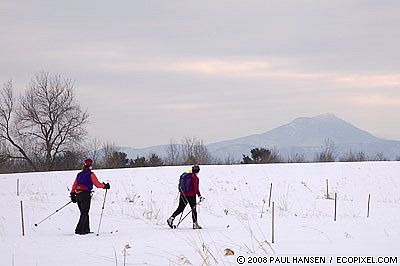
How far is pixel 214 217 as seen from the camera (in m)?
19.1

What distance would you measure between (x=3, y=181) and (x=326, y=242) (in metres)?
21.6

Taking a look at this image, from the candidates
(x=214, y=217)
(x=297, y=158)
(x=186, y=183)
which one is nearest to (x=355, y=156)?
(x=297, y=158)

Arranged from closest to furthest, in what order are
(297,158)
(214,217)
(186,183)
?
(186,183)
(214,217)
(297,158)

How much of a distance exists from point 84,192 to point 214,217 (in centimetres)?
619

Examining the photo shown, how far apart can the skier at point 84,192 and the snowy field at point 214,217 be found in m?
0.44

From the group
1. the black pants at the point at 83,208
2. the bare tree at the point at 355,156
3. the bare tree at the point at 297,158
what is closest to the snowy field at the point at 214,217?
the black pants at the point at 83,208

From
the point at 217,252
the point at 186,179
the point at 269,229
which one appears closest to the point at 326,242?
the point at 217,252

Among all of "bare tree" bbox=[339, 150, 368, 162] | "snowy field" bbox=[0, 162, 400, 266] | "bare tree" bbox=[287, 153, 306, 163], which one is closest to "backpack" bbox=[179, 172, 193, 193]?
"snowy field" bbox=[0, 162, 400, 266]

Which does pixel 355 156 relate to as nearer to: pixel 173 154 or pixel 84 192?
pixel 173 154

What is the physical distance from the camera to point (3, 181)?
92.7 feet

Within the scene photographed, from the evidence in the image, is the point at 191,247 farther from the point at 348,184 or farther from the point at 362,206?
the point at 348,184

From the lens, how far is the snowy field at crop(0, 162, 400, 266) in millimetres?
10234

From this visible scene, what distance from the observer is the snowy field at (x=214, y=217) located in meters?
10.2

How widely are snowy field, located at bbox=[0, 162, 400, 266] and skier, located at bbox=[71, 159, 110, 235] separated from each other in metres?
0.44
